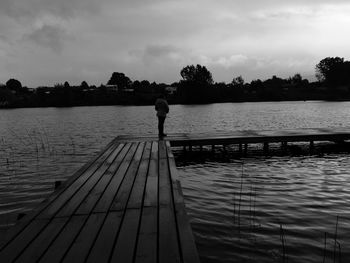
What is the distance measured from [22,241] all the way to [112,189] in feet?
9.24

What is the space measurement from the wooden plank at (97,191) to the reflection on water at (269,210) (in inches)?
80.1

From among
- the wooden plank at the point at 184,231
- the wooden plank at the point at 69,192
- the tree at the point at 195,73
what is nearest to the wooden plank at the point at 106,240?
the wooden plank at the point at 184,231

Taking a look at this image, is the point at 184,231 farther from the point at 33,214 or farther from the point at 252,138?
the point at 252,138

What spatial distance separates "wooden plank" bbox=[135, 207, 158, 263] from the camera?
4020 millimetres

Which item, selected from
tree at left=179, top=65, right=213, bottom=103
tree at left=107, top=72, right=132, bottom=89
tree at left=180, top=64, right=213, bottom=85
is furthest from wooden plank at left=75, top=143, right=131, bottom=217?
tree at left=107, top=72, right=132, bottom=89

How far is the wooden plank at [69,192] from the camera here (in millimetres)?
5873

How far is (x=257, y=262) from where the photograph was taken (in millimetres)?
5863

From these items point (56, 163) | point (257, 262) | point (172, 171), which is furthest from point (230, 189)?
point (56, 163)

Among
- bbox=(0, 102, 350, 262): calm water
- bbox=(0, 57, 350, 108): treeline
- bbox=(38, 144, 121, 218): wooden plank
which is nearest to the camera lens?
bbox=(38, 144, 121, 218): wooden plank

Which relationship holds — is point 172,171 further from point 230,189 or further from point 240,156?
point 240,156

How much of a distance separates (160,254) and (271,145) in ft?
56.9

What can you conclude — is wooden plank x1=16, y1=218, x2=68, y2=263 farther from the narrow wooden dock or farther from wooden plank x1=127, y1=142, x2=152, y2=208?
the narrow wooden dock

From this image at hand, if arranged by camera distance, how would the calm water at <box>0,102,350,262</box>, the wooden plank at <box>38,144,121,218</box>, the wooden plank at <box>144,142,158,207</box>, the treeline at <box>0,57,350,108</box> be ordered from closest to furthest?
the wooden plank at <box>38,144,121,218</box>, the wooden plank at <box>144,142,158,207</box>, the calm water at <box>0,102,350,262</box>, the treeline at <box>0,57,350,108</box>

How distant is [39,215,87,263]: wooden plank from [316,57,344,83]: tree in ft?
554
